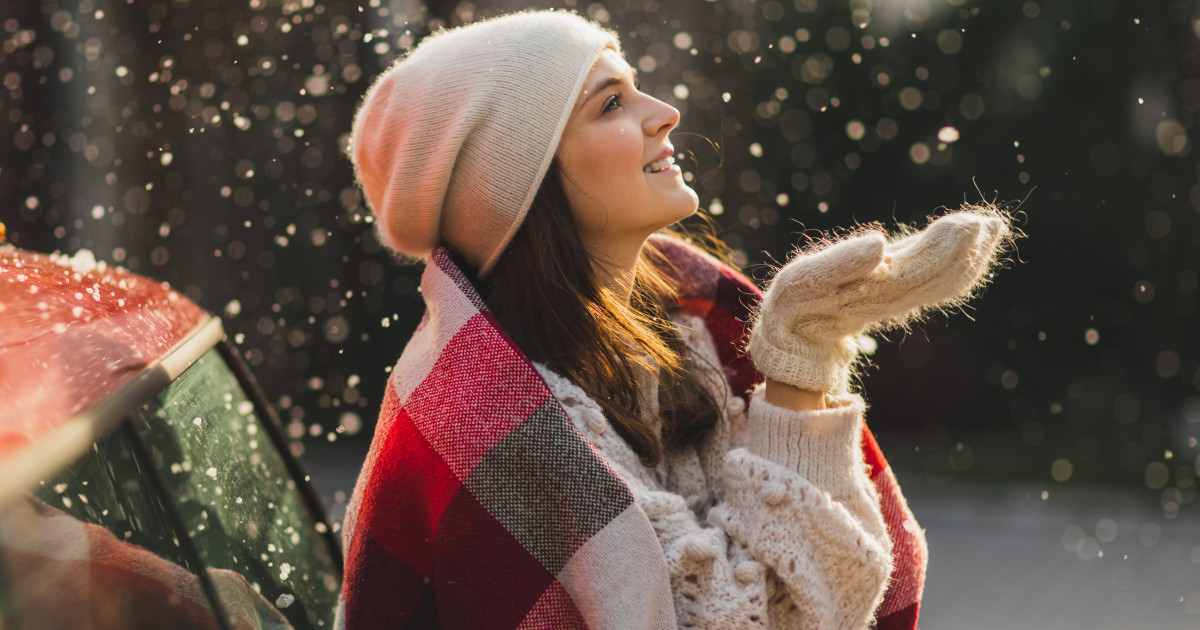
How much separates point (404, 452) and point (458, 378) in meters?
0.17

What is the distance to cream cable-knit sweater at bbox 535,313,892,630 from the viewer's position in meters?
1.73

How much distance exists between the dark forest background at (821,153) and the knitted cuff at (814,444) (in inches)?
193

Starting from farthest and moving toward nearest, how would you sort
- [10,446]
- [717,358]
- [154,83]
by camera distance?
[154,83] → [717,358] → [10,446]

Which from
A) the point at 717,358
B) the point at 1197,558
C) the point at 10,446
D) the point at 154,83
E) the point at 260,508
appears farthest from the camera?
the point at 154,83

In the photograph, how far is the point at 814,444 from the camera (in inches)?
73.2

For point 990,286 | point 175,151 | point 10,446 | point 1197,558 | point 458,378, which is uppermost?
point 10,446

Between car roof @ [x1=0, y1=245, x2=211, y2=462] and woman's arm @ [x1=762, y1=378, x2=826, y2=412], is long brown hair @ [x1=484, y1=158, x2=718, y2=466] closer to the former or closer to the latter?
woman's arm @ [x1=762, y1=378, x2=826, y2=412]

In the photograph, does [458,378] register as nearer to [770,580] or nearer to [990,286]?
[770,580]

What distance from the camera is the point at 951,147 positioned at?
7.21 meters

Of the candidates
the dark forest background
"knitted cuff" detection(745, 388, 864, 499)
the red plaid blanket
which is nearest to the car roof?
the red plaid blanket

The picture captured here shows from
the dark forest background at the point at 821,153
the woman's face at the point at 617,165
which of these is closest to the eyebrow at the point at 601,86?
the woman's face at the point at 617,165

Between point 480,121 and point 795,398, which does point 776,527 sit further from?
point 480,121

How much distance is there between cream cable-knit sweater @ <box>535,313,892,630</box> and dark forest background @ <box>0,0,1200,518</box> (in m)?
4.93

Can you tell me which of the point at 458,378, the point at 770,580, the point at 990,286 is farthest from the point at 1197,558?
the point at 458,378
